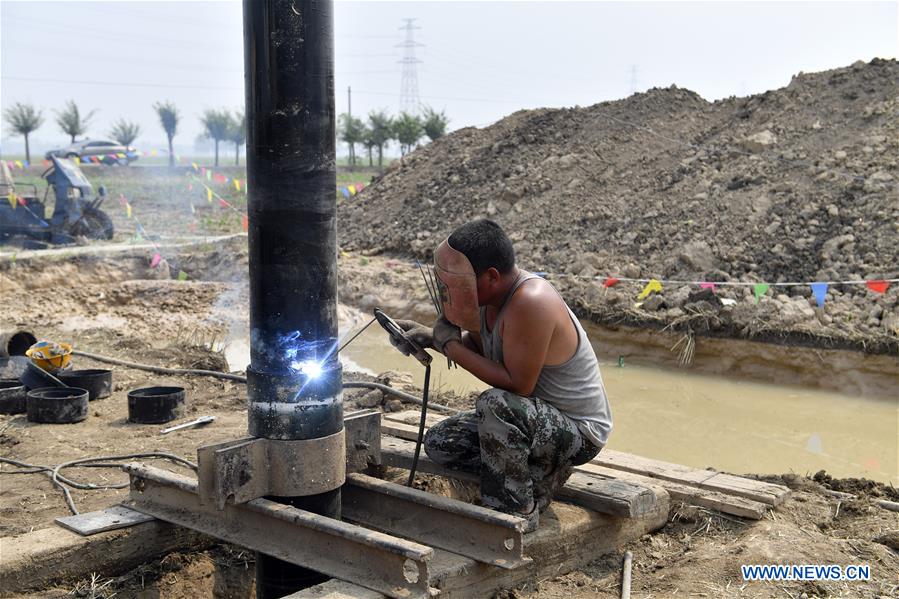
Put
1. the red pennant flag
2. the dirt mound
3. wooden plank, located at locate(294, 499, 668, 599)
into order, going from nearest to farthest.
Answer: wooden plank, located at locate(294, 499, 668, 599), the red pennant flag, the dirt mound

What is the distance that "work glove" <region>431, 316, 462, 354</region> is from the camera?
363 centimetres

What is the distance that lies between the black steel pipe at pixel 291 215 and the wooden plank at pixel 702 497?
184cm

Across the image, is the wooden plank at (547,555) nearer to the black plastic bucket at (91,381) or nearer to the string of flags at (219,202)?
the black plastic bucket at (91,381)

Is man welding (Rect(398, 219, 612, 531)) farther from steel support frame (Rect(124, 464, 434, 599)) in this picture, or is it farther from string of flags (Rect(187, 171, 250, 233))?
string of flags (Rect(187, 171, 250, 233))

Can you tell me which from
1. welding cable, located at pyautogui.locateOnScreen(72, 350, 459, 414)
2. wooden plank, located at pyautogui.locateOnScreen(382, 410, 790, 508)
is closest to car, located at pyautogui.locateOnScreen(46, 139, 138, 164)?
welding cable, located at pyautogui.locateOnScreen(72, 350, 459, 414)

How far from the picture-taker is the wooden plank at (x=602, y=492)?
3.90 metres

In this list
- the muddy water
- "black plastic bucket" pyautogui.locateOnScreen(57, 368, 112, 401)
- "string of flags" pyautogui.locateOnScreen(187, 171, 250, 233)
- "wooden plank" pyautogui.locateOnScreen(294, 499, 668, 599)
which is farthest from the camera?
"string of flags" pyautogui.locateOnScreen(187, 171, 250, 233)

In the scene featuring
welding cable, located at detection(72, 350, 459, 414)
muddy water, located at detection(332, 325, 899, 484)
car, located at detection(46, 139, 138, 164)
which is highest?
car, located at detection(46, 139, 138, 164)

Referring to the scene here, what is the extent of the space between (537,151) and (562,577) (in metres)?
16.2

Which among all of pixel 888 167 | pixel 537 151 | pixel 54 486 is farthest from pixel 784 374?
pixel 537 151

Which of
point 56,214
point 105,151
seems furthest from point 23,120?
point 56,214

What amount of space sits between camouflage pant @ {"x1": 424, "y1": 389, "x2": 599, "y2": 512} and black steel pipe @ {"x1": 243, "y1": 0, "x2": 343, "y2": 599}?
2.23 ft

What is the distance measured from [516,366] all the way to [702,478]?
1.68 metres

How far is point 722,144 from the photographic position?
628 inches
